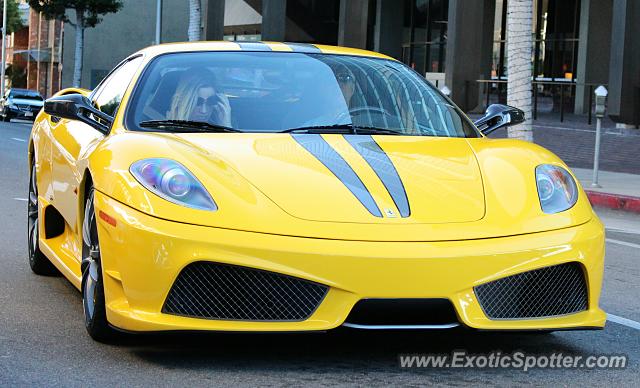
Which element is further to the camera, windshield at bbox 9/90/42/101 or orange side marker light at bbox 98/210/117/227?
windshield at bbox 9/90/42/101

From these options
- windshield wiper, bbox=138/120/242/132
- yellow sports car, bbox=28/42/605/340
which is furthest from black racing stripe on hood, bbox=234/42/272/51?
windshield wiper, bbox=138/120/242/132

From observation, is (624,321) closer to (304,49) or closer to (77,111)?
(304,49)

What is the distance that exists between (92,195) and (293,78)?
1255 millimetres

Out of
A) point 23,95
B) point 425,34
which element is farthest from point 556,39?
point 23,95

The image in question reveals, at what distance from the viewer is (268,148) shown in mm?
5410

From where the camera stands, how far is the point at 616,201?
1553 cm

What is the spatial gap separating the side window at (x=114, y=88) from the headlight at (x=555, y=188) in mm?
2136

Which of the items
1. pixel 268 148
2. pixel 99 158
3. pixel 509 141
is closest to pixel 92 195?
pixel 99 158

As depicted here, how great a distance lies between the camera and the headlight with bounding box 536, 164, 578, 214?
528cm

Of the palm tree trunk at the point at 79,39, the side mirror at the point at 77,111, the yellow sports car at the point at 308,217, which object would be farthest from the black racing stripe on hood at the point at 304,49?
the palm tree trunk at the point at 79,39

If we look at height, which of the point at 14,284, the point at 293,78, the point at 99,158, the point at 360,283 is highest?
the point at 293,78

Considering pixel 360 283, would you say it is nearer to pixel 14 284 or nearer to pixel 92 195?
pixel 92 195

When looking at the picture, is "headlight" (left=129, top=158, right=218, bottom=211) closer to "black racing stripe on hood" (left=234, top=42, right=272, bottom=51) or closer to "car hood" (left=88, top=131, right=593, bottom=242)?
"car hood" (left=88, top=131, right=593, bottom=242)

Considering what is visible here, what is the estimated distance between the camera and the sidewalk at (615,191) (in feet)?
50.2
